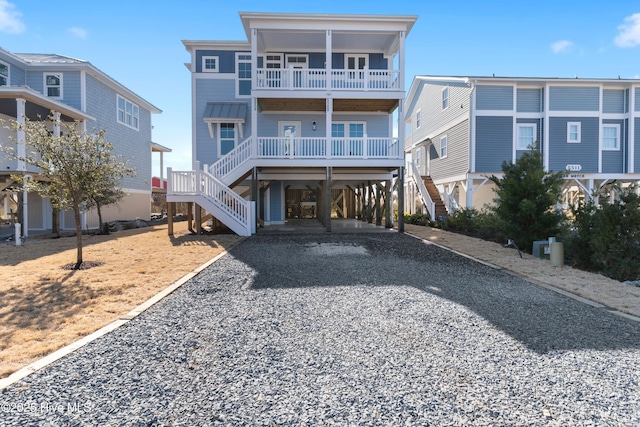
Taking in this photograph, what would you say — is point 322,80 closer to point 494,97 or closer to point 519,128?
point 494,97

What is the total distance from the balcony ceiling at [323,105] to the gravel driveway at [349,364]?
11062 mm

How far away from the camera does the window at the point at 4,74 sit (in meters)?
15.3

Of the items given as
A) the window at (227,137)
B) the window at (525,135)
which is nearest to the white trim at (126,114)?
the window at (227,137)

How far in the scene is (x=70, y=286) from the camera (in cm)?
605

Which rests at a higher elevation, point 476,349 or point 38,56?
point 38,56

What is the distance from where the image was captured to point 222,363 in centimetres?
325

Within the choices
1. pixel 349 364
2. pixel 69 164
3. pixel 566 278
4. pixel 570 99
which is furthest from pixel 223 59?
pixel 570 99

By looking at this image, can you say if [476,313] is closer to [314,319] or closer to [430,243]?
[314,319]

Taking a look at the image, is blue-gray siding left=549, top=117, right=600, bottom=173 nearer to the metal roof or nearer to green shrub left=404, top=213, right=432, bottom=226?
green shrub left=404, top=213, right=432, bottom=226

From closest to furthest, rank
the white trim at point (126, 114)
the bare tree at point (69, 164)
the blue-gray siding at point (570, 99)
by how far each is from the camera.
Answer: the bare tree at point (69, 164)
the blue-gray siding at point (570, 99)
the white trim at point (126, 114)

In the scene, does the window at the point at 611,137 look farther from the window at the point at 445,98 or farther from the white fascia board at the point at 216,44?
the white fascia board at the point at 216,44

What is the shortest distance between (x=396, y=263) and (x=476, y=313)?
11.3 feet

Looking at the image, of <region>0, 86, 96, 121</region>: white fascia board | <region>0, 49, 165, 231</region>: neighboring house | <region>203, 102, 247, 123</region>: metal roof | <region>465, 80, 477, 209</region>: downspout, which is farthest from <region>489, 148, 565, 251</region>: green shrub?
<region>0, 86, 96, 121</region>: white fascia board

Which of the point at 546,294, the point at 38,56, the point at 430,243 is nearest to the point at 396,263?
the point at 546,294
